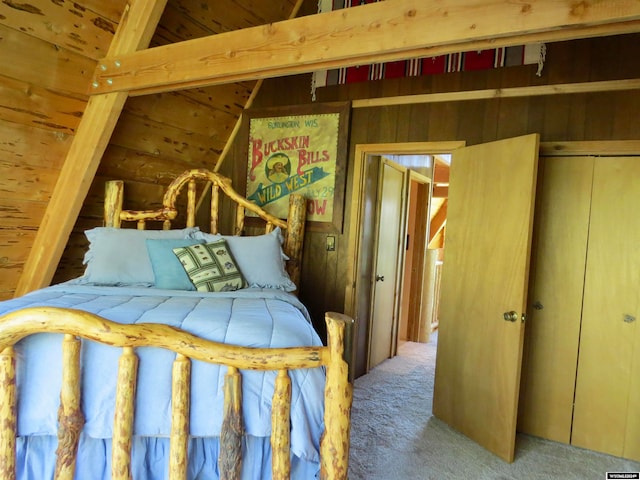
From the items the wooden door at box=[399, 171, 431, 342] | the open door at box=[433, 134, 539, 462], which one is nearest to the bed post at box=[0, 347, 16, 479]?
the open door at box=[433, 134, 539, 462]

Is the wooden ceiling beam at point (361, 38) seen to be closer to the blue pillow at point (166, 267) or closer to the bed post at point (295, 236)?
the blue pillow at point (166, 267)

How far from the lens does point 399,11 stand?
1669 millimetres

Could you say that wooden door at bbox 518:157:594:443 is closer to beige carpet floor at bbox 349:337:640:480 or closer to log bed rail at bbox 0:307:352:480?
beige carpet floor at bbox 349:337:640:480

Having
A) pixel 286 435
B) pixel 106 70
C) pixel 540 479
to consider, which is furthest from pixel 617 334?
pixel 106 70

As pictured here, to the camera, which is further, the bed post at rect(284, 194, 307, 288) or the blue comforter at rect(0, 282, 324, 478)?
the bed post at rect(284, 194, 307, 288)

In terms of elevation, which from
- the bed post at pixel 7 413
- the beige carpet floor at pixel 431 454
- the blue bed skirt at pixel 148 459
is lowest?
the beige carpet floor at pixel 431 454

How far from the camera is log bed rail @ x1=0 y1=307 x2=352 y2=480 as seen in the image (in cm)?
134

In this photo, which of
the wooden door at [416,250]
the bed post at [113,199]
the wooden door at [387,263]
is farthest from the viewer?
the wooden door at [416,250]

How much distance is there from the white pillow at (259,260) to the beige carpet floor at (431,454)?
40.2 inches

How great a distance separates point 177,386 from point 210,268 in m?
1.10

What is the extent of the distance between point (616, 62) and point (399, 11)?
5.13 ft

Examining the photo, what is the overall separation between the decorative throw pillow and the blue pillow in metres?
0.03

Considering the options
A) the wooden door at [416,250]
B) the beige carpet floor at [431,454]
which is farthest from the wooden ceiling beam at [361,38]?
the wooden door at [416,250]

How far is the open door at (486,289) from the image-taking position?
90.0 inches
